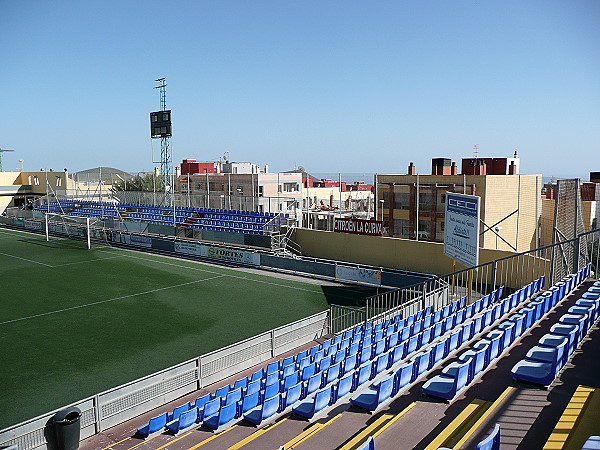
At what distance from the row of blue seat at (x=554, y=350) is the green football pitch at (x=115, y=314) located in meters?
10.6

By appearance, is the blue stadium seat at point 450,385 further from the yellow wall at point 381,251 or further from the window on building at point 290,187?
the window on building at point 290,187

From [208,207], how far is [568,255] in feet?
92.5

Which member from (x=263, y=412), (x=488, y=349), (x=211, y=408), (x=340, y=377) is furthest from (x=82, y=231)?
(x=488, y=349)

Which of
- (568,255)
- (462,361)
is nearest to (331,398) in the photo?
(462,361)

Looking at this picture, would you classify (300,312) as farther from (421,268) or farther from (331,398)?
(331,398)

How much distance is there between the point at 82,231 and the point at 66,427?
3755 centimetres

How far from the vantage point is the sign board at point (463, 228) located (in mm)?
14781

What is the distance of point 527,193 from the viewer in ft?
82.8

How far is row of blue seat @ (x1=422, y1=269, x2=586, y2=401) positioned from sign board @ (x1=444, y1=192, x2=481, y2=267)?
1973 mm

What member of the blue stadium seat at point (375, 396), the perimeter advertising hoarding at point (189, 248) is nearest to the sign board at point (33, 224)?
the perimeter advertising hoarding at point (189, 248)

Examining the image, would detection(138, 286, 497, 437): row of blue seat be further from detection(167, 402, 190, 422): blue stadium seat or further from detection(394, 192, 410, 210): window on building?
detection(394, 192, 410, 210): window on building

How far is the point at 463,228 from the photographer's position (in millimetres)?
15570

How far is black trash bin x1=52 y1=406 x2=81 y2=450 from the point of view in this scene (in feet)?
29.0

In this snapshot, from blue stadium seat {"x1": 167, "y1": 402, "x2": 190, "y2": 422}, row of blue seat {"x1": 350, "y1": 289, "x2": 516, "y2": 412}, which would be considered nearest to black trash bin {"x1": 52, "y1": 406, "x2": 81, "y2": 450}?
blue stadium seat {"x1": 167, "y1": 402, "x2": 190, "y2": 422}
